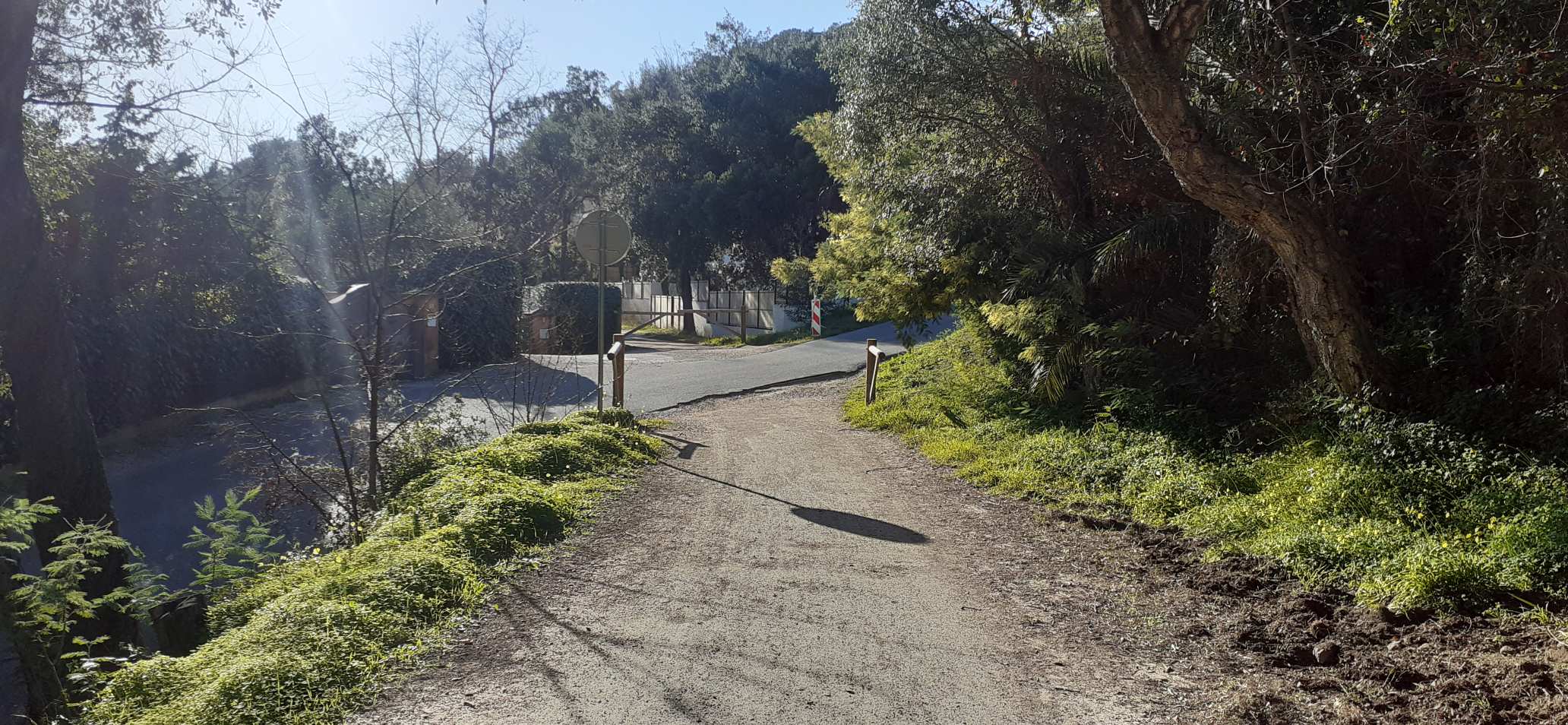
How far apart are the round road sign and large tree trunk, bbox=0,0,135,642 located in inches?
197

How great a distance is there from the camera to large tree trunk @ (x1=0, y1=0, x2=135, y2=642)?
793 cm

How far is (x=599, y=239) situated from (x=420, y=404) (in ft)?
12.4

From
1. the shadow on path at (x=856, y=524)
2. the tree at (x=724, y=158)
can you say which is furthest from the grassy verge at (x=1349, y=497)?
the tree at (x=724, y=158)

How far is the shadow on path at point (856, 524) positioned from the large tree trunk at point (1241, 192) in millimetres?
3179

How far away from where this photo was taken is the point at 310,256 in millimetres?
8133

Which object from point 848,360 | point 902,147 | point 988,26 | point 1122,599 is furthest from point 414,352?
point 1122,599

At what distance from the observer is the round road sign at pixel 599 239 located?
11398 mm

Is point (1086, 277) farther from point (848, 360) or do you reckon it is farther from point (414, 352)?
point (414, 352)

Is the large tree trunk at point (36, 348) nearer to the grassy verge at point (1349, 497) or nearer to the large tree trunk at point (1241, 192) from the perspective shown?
the grassy verge at point (1349, 497)

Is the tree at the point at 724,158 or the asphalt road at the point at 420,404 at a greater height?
the tree at the point at 724,158

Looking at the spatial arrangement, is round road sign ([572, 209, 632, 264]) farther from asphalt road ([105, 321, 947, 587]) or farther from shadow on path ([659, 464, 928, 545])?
Result: shadow on path ([659, 464, 928, 545])

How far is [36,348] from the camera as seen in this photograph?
8219mm

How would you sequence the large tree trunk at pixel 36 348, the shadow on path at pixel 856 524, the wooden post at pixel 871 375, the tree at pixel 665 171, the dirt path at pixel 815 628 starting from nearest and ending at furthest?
the dirt path at pixel 815 628 < the shadow on path at pixel 856 524 < the large tree trunk at pixel 36 348 < the wooden post at pixel 871 375 < the tree at pixel 665 171

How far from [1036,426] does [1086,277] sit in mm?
1752
